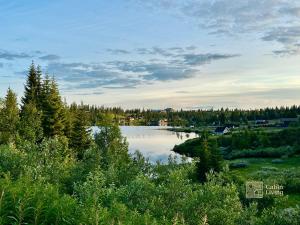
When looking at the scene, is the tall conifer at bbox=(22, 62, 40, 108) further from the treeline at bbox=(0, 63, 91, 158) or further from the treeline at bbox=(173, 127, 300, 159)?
the treeline at bbox=(173, 127, 300, 159)

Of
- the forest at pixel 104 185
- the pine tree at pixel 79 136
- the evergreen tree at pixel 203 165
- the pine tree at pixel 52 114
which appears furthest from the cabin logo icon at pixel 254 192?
the pine tree at pixel 79 136

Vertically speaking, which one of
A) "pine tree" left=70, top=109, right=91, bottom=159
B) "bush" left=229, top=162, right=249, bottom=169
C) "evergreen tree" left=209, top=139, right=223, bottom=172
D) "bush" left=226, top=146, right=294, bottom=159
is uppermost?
"pine tree" left=70, top=109, right=91, bottom=159

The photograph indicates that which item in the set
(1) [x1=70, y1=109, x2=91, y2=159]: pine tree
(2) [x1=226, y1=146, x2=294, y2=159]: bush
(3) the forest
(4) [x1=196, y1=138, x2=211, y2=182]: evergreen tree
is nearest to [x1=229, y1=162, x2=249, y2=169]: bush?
(2) [x1=226, y1=146, x2=294, y2=159]: bush

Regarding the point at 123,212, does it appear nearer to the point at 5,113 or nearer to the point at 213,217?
the point at 213,217

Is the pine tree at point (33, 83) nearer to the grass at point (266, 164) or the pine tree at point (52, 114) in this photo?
the pine tree at point (52, 114)

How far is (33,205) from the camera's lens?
6.96 metres

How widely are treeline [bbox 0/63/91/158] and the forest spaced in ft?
0.44

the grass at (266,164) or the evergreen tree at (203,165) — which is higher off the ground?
the evergreen tree at (203,165)

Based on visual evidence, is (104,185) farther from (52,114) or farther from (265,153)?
(265,153)

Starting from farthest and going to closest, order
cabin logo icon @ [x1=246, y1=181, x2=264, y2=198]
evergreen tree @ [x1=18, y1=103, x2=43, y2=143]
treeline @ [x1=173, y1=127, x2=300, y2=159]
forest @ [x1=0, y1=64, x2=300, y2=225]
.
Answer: treeline @ [x1=173, y1=127, x2=300, y2=159] < evergreen tree @ [x1=18, y1=103, x2=43, y2=143] < cabin logo icon @ [x1=246, y1=181, x2=264, y2=198] < forest @ [x1=0, y1=64, x2=300, y2=225]

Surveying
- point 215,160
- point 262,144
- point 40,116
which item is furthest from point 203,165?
point 262,144

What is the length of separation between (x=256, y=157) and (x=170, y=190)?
3001 inches

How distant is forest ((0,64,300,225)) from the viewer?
695cm

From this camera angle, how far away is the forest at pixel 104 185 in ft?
22.8
